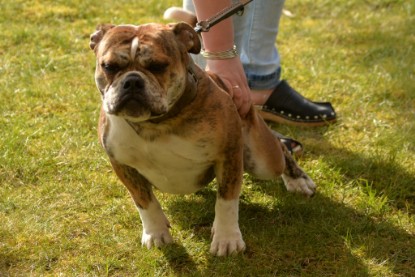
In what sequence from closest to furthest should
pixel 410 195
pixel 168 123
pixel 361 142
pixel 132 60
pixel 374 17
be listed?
1. pixel 132 60
2. pixel 168 123
3. pixel 410 195
4. pixel 361 142
5. pixel 374 17

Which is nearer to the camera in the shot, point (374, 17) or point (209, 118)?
point (209, 118)

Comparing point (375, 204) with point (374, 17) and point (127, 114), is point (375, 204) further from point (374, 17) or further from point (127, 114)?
point (374, 17)

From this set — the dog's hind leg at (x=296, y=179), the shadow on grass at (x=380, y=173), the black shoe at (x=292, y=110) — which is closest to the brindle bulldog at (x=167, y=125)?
the dog's hind leg at (x=296, y=179)

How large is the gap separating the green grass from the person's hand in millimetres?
611

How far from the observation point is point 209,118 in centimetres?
304

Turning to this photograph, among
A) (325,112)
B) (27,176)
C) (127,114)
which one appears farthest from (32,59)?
(127,114)

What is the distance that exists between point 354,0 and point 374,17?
0.49m

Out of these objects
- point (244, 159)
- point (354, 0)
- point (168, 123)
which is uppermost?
point (168, 123)

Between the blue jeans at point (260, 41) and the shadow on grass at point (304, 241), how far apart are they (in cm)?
114

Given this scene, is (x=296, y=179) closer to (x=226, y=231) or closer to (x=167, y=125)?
(x=226, y=231)

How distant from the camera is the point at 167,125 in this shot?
3010 millimetres

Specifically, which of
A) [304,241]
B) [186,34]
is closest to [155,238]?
[304,241]

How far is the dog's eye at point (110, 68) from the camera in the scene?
9.26ft

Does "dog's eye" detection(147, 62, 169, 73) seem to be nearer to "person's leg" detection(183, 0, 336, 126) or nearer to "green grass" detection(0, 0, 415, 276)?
"green grass" detection(0, 0, 415, 276)
